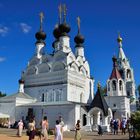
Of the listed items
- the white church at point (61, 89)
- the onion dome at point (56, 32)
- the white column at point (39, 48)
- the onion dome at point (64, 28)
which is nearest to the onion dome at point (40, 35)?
the white church at point (61, 89)

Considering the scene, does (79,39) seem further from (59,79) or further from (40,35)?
(59,79)

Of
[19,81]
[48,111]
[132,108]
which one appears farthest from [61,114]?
[132,108]

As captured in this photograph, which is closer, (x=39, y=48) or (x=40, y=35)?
(x=39, y=48)

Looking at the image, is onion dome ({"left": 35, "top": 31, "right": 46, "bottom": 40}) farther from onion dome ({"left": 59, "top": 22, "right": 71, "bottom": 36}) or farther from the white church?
onion dome ({"left": 59, "top": 22, "right": 71, "bottom": 36})

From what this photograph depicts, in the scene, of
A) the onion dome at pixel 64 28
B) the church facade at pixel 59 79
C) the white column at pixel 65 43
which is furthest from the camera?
the onion dome at pixel 64 28

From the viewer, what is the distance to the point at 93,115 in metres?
31.3

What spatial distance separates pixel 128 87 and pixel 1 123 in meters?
25.7

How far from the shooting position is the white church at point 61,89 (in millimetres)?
32469

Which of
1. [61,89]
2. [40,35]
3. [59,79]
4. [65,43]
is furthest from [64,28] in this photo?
[61,89]

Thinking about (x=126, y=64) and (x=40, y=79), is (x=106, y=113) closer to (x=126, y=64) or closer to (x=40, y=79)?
(x=40, y=79)

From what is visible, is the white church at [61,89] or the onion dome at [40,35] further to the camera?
the onion dome at [40,35]

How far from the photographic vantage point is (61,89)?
120ft

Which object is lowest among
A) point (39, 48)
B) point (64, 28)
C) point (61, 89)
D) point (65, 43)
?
point (61, 89)

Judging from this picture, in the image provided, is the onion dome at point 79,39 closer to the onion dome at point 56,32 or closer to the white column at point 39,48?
the onion dome at point 56,32
